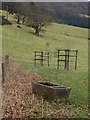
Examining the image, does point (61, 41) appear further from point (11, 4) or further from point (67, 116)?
point (67, 116)

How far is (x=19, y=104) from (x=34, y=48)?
4830 cm

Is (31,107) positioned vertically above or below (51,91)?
below

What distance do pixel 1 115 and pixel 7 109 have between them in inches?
24.7

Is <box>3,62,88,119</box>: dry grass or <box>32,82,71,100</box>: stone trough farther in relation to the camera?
<box>32,82,71,100</box>: stone trough

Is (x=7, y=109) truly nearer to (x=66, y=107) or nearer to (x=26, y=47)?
(x=66, y=107)

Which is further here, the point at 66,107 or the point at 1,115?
the point at 66,107

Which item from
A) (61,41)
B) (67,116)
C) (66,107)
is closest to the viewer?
(67,116)

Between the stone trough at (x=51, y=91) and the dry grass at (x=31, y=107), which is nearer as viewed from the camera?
the dry grass at (x=31, y=107)

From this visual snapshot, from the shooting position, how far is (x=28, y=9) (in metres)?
83.4

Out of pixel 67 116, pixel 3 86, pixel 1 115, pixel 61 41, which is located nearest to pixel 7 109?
pixel 1 115

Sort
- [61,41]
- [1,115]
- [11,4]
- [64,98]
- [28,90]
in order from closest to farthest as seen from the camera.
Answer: [1,115]
[64,98]
[28,90]
[61,41]
[11,4]

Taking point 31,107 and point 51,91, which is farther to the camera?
point 51,91

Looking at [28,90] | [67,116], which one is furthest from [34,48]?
[67,116]

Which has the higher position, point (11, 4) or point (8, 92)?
point (11, 4)
